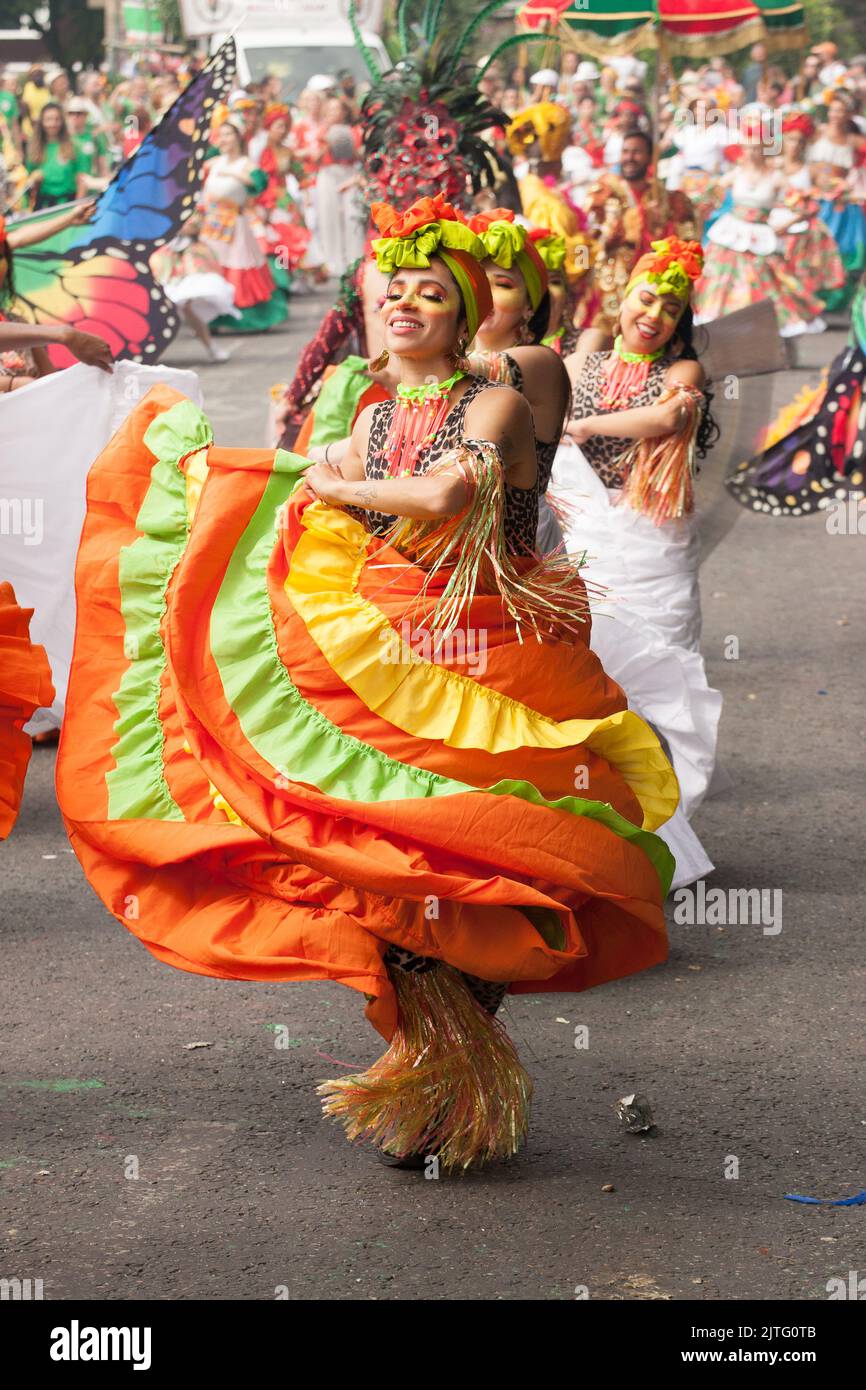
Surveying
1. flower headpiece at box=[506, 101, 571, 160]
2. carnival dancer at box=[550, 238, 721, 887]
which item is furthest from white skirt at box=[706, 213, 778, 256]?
carnival dancer at box=[550, 238, 721, 887]

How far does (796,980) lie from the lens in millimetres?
4914

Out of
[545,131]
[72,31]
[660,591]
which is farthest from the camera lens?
[72,31]

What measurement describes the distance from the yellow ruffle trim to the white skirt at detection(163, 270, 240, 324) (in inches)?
486

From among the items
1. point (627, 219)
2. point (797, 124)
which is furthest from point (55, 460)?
point (797, 124)

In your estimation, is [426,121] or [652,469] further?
[426,121]

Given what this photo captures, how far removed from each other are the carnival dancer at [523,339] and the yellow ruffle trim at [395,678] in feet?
1.76

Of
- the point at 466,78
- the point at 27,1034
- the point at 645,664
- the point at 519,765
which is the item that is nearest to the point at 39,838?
the point at 27,1034

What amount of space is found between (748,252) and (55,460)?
35.9 ft

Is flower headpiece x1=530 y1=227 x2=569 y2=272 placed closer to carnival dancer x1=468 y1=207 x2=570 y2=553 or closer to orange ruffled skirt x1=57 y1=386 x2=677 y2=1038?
carnival dancer x1=468 y1=207 x2=570 y2=553

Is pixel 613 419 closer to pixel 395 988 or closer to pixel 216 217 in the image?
pixel 395 988

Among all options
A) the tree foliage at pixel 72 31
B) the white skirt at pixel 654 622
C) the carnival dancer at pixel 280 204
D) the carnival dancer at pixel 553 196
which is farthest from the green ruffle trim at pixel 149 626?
the tree foliage at pixel 72 31

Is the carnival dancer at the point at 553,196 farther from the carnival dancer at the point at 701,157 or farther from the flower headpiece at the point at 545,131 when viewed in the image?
the carnival dancer at the point at 701,157

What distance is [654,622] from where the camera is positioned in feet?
19.3

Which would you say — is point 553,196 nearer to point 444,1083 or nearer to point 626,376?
point 626,376
